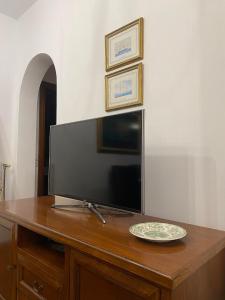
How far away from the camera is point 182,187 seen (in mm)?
1306

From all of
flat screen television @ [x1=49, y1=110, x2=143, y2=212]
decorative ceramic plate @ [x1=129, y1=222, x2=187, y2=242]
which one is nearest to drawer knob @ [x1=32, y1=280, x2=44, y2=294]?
flat screen television @ [x1=49, y1=110, x2=143, y2=212]

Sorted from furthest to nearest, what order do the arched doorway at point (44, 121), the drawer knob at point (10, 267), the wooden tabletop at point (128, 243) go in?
the arched doorway at point (44, 121), the drawer knob at point (10, 267), the wooden tabletop at point (128, 243)

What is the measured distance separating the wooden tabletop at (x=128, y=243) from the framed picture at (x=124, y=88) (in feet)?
2.36

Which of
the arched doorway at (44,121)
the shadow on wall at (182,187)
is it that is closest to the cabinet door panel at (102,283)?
the shadow on wall at (182,187)

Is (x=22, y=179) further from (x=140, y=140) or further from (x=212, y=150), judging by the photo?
(x=212, y=150)

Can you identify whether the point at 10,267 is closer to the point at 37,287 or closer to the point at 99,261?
the point at 37,287

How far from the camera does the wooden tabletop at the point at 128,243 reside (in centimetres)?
76

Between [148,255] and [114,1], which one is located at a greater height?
[114,1]

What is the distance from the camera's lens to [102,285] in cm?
91

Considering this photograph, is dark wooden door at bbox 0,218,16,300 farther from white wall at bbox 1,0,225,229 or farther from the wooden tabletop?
white wall at bbox 1,0,225,229

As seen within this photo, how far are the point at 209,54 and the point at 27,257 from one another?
57.3 inches

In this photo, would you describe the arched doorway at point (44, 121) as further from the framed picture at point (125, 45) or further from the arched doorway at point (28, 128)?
the framed picture at point (125, 45)

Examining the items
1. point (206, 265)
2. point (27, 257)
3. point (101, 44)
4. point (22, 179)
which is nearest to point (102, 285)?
point (206, 265)

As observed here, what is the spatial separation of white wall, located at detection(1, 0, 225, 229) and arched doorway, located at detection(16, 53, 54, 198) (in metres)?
1.10
